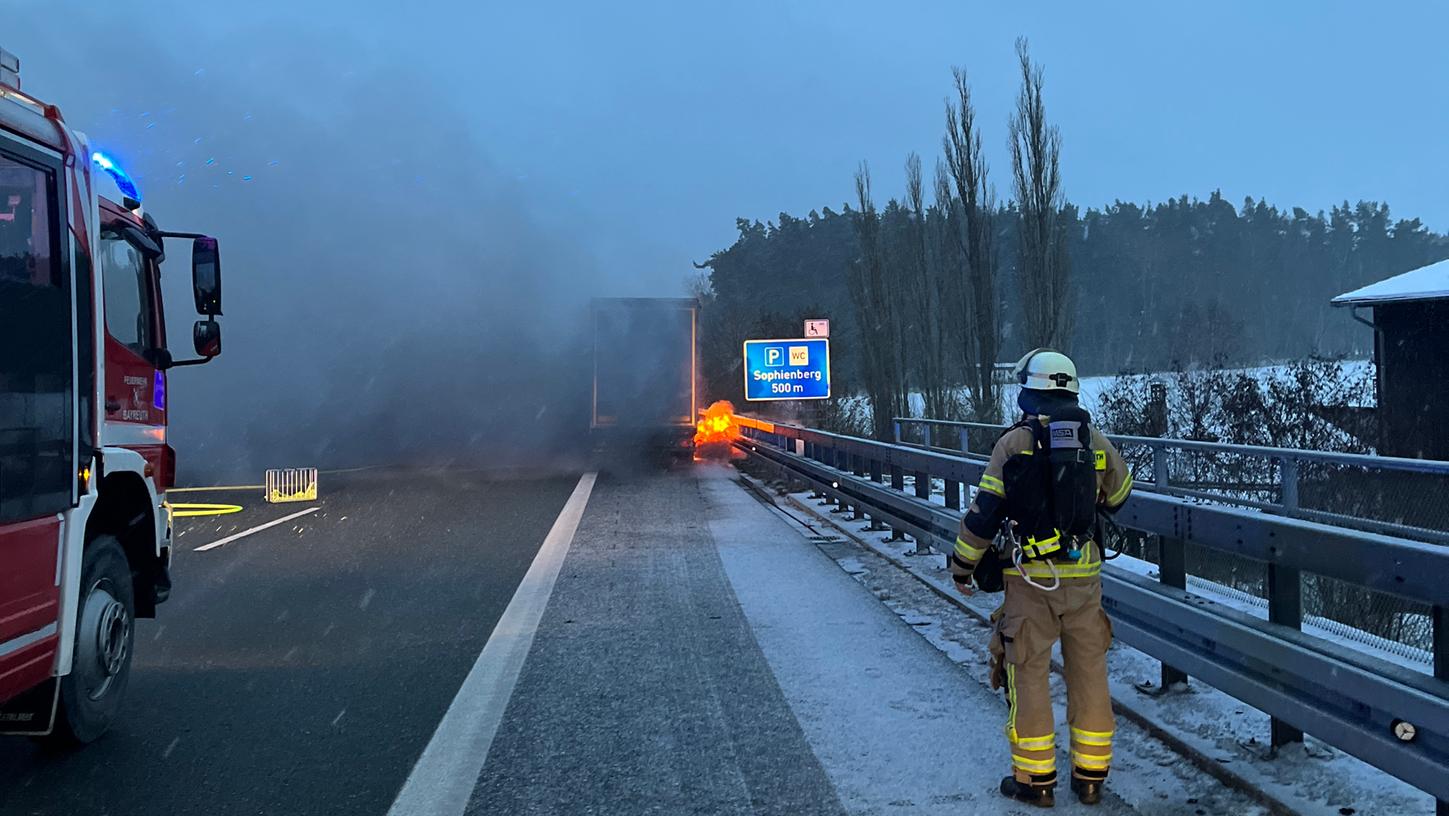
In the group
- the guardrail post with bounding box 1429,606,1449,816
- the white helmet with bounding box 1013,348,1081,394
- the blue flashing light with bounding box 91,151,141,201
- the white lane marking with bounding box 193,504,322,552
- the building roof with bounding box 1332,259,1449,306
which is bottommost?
the white lane marking with bounding box 193,504,322,552

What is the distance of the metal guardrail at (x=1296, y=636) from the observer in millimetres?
2949

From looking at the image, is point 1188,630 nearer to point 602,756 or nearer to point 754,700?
point 754,700

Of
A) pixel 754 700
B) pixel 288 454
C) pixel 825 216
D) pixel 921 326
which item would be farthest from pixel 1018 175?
pixel 825 216

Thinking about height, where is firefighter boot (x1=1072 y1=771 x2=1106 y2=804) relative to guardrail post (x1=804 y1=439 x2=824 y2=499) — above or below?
below

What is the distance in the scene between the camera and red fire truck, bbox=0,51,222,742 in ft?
12.2

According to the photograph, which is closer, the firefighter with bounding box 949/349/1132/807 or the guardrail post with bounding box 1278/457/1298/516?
the firefighter with bounding box 949/349/1132/807

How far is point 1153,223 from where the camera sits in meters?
85.3

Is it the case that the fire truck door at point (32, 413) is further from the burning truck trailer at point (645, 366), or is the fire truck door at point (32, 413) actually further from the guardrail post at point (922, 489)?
the burning truck trailer at point (645, 366)

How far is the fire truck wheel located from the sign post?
1872cm

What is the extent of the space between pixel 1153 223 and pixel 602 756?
8969cm

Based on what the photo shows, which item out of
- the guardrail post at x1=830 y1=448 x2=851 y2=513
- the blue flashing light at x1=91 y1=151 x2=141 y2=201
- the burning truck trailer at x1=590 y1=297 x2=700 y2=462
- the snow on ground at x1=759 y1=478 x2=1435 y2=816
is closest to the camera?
the snow on ground at x1=759 y1=478 x2=1435 y2=816

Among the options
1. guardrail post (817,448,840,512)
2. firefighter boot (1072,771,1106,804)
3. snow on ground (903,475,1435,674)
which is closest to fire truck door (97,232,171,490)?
firefighter boot (1072,771,1106,804)

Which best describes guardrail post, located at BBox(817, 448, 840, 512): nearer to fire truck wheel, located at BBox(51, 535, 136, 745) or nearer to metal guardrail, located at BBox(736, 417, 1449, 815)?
metal guardrail, located at BBox(736, 417, 1449, 815)

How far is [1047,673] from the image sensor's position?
3875 millimetres
